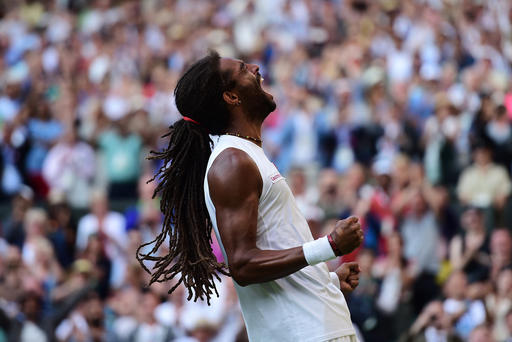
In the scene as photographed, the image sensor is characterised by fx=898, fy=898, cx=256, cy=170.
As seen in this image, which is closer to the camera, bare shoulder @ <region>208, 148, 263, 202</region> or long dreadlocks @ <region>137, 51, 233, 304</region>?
bare shoulder @ <region>208, 148, 263, 202</region>

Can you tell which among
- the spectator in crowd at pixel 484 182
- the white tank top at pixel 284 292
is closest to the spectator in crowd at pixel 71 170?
the spectator in crowd at pixel 484 182

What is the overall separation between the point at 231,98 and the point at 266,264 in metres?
0.92

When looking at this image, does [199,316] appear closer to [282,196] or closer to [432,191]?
[432,191]

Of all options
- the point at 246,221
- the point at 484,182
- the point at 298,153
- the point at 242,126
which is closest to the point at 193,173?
the point at 242,126

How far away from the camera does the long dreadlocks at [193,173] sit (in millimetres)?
4375

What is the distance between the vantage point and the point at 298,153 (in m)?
12.1

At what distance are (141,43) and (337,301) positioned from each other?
12.4 m

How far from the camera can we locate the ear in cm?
442

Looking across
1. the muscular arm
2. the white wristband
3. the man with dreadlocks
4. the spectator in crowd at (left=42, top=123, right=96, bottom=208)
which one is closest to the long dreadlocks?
the man with dreadlocks

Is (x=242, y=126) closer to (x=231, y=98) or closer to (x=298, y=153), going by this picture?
(x=231, y=98)

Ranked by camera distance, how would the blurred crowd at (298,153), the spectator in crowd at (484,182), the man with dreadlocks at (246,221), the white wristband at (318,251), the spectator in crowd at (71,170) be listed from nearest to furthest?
1. the white wristband at (318,251)
2. the man with dreadlocks at (246,221)
3. the blurred crowd at (298,153)
4. the spectator in crowd at (484,182)
5. the spectator in crowd at (71,170)

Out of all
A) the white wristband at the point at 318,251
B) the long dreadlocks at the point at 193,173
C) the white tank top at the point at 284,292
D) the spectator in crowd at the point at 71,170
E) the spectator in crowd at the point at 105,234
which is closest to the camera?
the white wristband at the point at 318,251

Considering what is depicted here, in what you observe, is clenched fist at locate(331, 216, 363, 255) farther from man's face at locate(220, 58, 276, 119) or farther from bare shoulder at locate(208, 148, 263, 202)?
man's face at locate(220, 58, 276, 119)

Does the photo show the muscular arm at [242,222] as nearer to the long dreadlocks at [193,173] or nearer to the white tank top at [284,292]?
the white tank top at [284,292]
